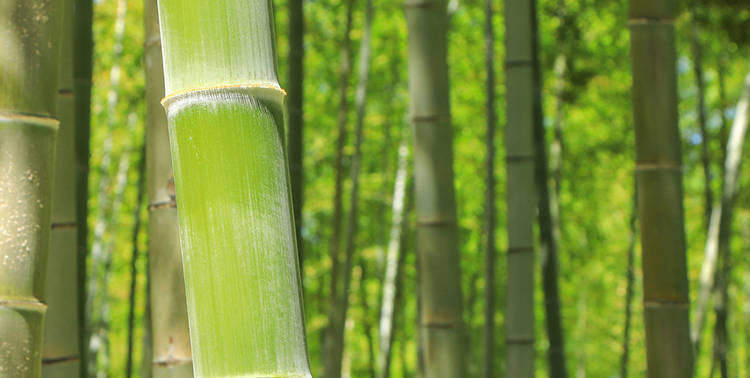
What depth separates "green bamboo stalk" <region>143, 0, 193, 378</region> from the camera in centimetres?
129

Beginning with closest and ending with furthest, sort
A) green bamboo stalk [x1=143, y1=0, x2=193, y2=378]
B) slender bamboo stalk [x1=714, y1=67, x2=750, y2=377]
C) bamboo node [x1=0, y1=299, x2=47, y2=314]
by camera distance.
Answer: bamboo node [x1=0, y1=299, x2=47, y2=314] < green bamboo stalk [x1=143, y1=0, x2=193, y2=378] < slender bamboo stalk [x1=714, y1=67, x2=750, y2=377]

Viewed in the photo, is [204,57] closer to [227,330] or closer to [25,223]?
[227,330]

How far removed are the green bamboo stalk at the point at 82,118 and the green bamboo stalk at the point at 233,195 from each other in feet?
5.56

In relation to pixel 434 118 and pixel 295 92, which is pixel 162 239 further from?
pixel 295 92

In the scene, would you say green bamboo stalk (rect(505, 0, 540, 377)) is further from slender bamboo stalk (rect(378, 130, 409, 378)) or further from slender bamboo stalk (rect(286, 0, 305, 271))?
slender bamboo stalk (rect(378, 130, 409, 378))

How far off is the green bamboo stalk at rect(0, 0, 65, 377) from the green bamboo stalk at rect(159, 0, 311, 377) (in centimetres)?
40

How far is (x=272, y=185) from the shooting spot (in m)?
0.67

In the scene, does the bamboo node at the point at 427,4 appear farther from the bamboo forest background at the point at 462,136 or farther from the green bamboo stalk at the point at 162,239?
the bamboo forest background at the point at 462,136

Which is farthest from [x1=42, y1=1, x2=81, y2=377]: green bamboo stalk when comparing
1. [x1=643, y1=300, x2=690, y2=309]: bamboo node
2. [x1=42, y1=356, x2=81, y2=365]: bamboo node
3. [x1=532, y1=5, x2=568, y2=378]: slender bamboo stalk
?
[x1=532, y1=5, x2=568, y2=378]: slender bamboo stalk

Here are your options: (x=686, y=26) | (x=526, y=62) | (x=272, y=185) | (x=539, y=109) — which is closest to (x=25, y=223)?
(x=272, y=185)

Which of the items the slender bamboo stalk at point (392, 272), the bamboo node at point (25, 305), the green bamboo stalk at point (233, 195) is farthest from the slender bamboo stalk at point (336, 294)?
the green bamboo stalk at point (233, 195)

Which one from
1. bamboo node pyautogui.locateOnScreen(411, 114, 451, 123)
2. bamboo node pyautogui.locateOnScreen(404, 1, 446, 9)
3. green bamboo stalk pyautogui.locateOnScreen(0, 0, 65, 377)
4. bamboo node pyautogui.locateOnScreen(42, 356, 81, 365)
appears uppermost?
bamboo node pyautogui.locateOnScreen(404, 1, 446, 9)

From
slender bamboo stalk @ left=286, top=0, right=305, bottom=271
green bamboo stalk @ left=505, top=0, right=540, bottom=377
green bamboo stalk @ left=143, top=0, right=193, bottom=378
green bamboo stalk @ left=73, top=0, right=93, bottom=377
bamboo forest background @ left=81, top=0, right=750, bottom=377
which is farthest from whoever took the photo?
bamboo forest background @ left=81, top=0, right=750, bottom=377

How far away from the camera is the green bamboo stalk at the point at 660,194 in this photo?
1.78 meters
